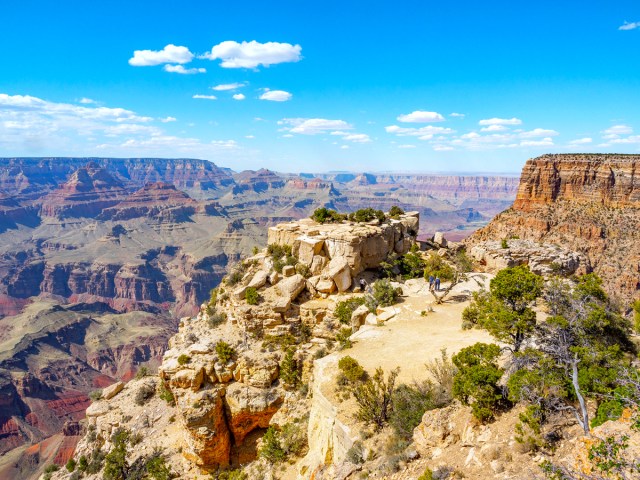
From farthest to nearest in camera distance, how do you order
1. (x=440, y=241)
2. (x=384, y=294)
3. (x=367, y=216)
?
(x=440, y=241) < (x=367, y=216) < (x=384, y=294)

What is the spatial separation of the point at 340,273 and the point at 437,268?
1043cm

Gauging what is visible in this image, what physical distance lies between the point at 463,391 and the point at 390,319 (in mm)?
12685

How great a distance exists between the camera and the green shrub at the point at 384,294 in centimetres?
2820

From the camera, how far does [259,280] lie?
29609 millimetres

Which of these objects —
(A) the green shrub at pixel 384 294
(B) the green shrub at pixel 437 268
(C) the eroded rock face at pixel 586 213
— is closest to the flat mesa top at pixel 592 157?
(C) the eroded rock face at pixel 586 213

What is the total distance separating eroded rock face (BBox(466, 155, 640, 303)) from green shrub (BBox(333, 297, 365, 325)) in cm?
4952

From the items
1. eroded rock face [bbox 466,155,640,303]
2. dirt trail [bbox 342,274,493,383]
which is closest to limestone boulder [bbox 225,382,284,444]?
dirt trail [bbox 342,274,493,383]

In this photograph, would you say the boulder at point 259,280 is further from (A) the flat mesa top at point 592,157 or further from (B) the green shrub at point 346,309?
(A) the flat mesa top at point 592,157

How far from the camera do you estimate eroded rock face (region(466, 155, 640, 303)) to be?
7125cm

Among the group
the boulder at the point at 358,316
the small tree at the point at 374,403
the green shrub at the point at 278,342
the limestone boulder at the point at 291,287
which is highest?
the limestone boulder at the point at 291,287

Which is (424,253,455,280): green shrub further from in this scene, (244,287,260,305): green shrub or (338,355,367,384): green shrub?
(244,287,260,305): green shrub

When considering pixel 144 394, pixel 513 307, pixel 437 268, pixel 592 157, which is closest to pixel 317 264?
pixel 437 268

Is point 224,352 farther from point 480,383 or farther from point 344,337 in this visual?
point 480,383

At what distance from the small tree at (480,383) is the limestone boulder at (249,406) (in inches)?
543
